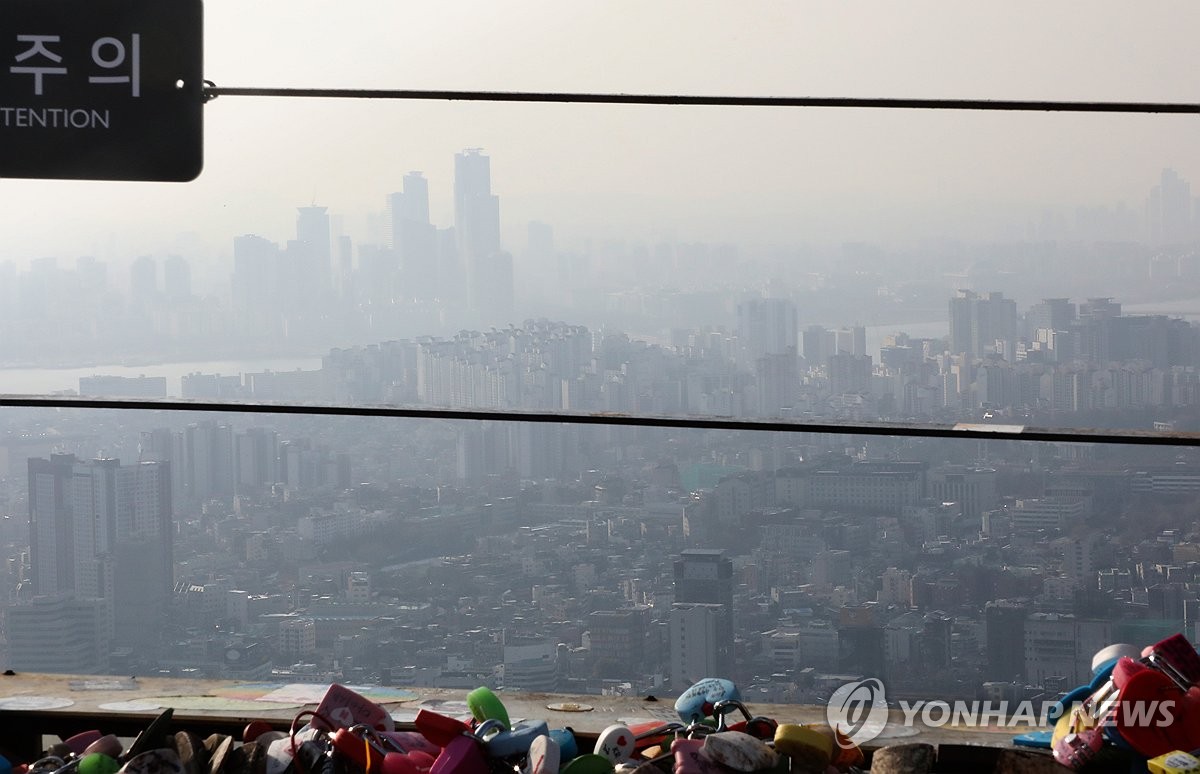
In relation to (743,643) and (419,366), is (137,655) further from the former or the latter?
(743,643)

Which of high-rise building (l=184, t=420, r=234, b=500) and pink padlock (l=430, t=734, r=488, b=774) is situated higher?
pink padlock (l=430, t=734, r=488, b=774)

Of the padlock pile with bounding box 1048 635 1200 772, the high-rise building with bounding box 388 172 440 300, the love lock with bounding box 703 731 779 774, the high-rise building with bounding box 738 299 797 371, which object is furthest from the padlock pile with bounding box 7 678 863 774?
the high-rise building with bounding box 388 172 440 300

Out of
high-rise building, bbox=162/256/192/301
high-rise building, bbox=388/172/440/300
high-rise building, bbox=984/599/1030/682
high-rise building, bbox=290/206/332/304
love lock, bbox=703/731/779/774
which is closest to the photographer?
love lock, bbox=703/731/779/774

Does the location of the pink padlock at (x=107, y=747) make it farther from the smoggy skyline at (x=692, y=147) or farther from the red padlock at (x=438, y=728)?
the smoggy skyline at (x=692, y=147)

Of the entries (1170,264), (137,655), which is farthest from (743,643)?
(1170,264)

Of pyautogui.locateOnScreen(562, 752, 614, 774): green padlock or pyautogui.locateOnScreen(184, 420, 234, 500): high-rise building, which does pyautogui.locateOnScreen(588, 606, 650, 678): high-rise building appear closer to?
pyautogui.locateOnScreen(184, 420, 234, 500): high-rise building

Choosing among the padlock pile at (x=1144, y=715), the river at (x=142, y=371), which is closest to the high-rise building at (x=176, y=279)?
the river at (x=142, y=371)
